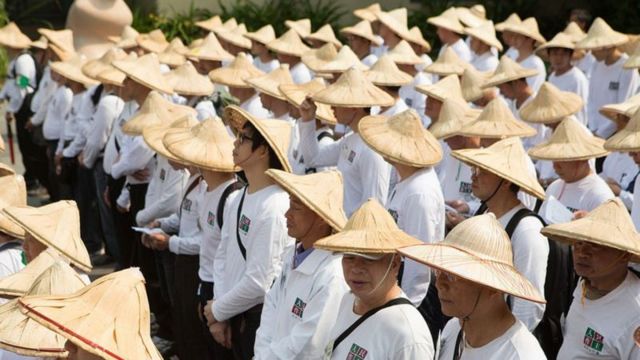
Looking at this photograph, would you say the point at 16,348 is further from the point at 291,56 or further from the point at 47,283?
the point at 291,56

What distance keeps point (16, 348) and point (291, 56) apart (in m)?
8.65

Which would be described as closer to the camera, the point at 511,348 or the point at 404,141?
the point at 511,348

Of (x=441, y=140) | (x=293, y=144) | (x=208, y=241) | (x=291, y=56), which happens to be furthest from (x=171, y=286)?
(x=291, y=56)

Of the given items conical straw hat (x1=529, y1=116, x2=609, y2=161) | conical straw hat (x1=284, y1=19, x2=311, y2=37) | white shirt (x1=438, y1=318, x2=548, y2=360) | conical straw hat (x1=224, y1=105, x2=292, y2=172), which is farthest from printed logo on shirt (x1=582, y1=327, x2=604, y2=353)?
conical straw hat (x1=284, y1=19, x2=311, y2=37)

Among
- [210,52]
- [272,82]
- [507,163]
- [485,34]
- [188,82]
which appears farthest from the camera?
[485,34]

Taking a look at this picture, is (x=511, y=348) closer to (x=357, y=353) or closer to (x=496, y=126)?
(x=357, y=353)

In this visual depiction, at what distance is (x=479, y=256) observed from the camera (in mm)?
4781

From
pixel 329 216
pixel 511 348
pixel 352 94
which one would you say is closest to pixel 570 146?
pixel 352 94

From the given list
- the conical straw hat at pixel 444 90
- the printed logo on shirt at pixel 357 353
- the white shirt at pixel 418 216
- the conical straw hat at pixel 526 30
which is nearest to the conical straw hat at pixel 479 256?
the printed logo on shirt at pixel 357 353

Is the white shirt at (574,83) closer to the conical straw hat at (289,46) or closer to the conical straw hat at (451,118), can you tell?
the conical straw hat at (451,118)

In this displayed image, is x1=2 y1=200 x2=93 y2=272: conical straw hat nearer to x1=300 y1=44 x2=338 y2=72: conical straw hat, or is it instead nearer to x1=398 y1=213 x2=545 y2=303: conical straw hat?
x1=398 y1=213 x2=545 y2=303: conical straw hat

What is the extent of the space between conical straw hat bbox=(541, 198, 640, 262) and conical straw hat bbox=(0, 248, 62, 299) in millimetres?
2571

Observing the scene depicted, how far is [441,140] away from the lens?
28.6ft

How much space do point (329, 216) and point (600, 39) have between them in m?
7.67
